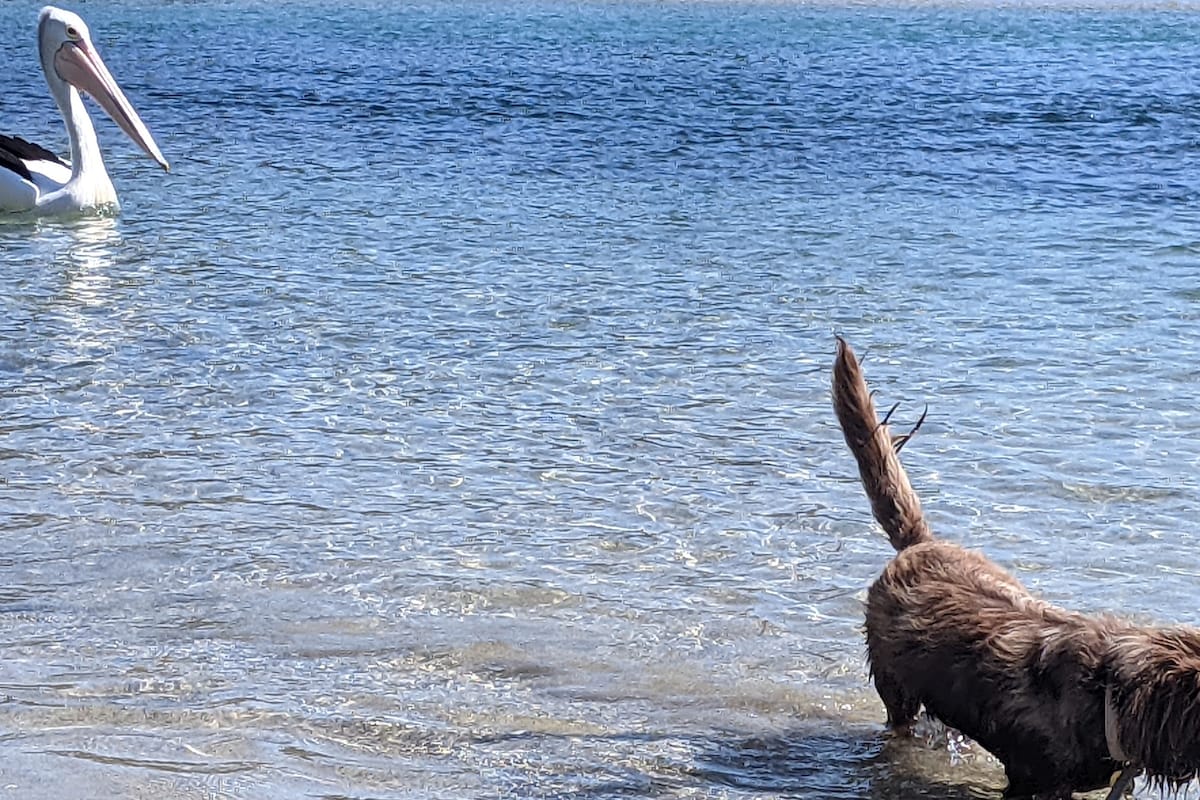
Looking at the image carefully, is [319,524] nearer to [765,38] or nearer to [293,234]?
[293,234]

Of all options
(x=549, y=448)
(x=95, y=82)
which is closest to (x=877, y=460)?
(x=549, y=448)

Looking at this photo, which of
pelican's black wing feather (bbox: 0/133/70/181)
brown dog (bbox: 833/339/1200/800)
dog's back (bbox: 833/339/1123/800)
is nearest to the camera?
brown dog (bbox: 833/339/1200/800)

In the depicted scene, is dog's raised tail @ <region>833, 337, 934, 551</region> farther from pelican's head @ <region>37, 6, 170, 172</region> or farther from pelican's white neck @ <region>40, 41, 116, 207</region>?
pelican's head @ <region>37, 6, 170, 172</region>

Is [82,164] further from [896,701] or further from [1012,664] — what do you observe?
[1012,664]

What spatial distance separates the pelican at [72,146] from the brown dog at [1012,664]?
10.1 meters

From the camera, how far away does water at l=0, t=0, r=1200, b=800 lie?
4.71 meters

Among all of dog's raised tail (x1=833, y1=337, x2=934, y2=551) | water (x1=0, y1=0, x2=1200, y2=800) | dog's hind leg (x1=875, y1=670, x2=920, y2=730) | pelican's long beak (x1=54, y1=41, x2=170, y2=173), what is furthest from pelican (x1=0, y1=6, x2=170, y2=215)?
dog's hind leg (x1=875, y1=670, x2=920, y2=730)

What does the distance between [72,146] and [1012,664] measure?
1162 centimetres

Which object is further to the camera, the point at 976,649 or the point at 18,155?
the point at 18,155

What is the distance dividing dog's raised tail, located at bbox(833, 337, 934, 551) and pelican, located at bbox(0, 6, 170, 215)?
33.0ft

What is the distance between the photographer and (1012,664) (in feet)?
13.5

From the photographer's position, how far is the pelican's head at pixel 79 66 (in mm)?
14430

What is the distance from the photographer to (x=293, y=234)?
1257 centimetres

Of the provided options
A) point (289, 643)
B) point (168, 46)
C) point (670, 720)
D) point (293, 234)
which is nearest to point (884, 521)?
point (670, 720)
